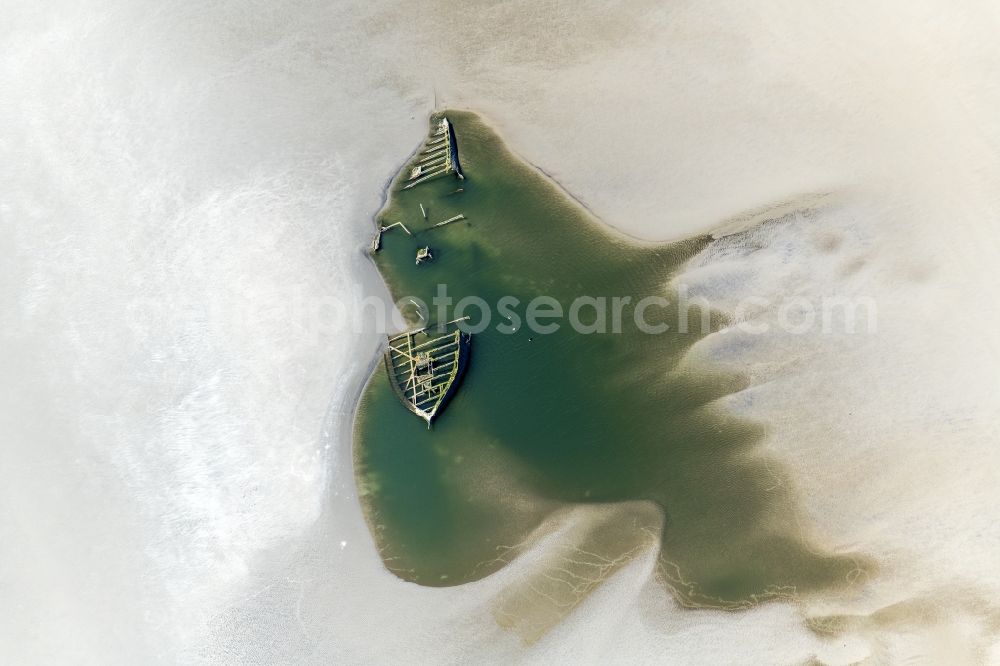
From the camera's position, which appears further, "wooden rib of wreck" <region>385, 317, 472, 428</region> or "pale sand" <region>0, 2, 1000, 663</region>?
"wooden rib of wreck" <region>385, 317, 472, 428</region>

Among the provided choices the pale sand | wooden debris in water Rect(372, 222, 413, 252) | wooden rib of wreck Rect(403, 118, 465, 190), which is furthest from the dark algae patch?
the pale sand

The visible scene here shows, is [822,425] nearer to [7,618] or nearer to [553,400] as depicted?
[553,400]

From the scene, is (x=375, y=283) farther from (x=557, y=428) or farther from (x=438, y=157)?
(x=557, y=428)

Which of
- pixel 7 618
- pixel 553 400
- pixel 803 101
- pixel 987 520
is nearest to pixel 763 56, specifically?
pixel 803 101

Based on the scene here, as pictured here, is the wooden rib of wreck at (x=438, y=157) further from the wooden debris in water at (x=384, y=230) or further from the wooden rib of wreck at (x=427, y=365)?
the wooden rib of wreck at (x=427, y=365)

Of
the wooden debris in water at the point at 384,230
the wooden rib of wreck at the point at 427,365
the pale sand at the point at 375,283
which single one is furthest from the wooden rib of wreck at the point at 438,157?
the wooden rib of wreck at the point at 427,365

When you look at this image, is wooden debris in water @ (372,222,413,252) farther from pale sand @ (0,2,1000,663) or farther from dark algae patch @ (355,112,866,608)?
pale sand @ (0,2,1000,663)

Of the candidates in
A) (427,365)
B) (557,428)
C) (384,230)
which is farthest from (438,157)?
(557,428)
